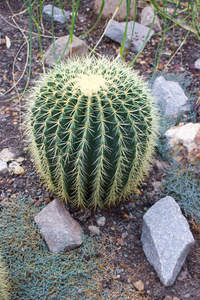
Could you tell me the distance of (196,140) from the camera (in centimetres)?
284

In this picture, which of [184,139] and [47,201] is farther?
[184,139]

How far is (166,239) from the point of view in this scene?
2.22 m

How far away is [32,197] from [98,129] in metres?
1.01

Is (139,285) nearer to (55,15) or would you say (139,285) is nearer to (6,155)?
(6,155)

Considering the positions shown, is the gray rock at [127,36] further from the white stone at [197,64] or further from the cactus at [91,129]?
the cactus at [91,129]

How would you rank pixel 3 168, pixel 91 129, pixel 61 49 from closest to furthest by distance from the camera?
pixel 91 129
pixel 3 168
pixel 61 49

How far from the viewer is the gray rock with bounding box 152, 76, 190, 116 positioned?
11.7ft

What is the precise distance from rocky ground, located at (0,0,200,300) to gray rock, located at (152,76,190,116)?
333 mm

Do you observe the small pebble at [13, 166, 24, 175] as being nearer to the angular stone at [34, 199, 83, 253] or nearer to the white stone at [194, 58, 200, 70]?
the angular stone at [34, 199, 83, 253]

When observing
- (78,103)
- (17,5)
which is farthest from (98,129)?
(17,5)

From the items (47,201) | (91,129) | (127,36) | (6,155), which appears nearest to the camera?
(91,129)

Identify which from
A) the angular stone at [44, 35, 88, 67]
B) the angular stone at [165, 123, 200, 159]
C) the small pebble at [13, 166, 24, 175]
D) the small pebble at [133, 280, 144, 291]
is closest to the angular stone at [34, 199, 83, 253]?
the small pebble at [133, 280, 144, 291]

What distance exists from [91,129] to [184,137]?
1210 millimetres

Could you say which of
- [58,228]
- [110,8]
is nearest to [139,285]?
[58,228]
